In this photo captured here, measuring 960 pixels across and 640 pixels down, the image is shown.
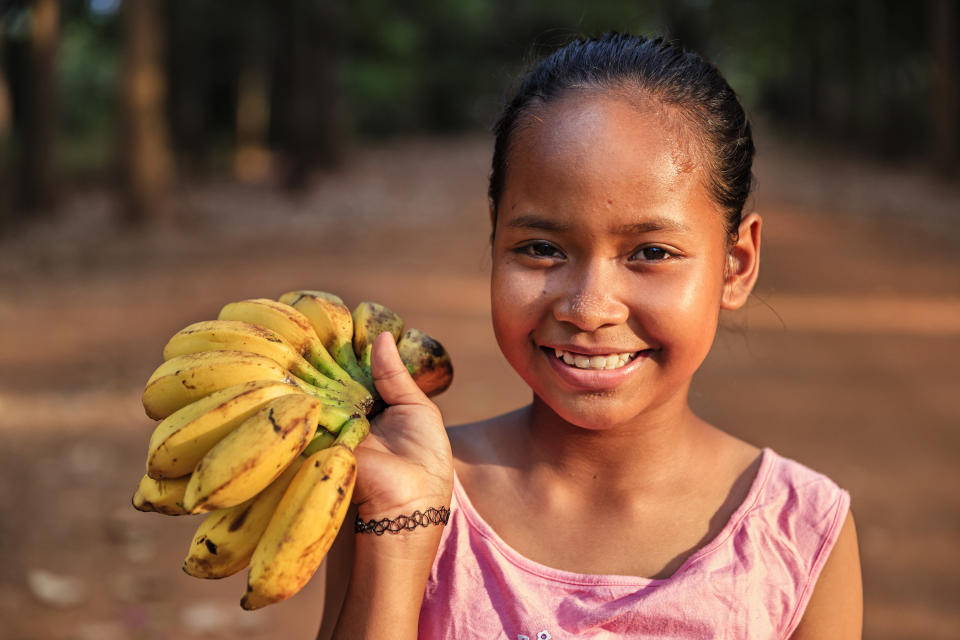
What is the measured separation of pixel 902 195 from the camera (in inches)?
607

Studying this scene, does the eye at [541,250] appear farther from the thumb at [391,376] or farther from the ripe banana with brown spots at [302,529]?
the ripe banana with brown spots at [302,529]

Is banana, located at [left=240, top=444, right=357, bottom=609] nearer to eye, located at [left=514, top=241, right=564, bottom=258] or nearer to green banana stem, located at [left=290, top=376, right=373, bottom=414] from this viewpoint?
green banana stem, located at [left=290, top=376, right=373, bottom=414]

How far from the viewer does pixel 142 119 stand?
12312 mm

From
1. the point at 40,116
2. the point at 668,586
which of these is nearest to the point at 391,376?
the point at 668,586

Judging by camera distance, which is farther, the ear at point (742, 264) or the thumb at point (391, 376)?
the ear at point (742, 264)

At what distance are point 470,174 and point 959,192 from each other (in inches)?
355

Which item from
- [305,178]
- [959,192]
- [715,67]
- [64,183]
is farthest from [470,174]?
[715,67]

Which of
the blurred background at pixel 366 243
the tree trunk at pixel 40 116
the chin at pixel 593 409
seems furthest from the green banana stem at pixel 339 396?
the tree trunk at pixel 40 116

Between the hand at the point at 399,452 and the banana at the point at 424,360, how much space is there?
92mm

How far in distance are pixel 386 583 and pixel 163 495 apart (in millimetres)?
383

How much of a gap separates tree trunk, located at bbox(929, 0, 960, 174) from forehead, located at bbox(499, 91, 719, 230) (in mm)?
15918

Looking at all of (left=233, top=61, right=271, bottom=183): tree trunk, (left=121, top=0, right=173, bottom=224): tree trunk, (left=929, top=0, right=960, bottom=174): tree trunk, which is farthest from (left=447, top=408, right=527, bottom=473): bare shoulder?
(left=233, top=61, right=271, bottom=183): tree trunk

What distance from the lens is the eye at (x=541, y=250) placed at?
1630 mm

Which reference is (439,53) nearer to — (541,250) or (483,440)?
(483,440)
